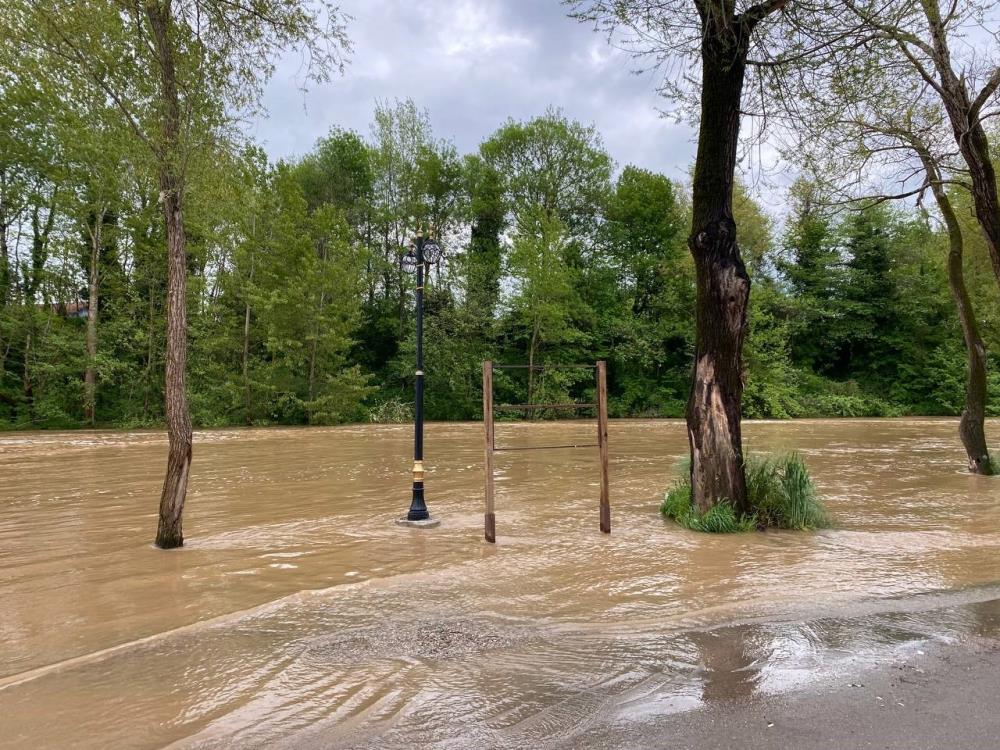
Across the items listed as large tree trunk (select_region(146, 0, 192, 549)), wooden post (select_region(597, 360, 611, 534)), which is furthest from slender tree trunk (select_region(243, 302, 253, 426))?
wooden post (select_region(597, 360, 611, 534))

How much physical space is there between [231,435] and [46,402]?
8.53 m

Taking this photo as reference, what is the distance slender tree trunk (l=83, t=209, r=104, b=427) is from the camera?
2597 centimetres

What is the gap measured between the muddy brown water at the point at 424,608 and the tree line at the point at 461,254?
4.95ft

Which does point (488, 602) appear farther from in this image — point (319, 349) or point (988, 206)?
point (319, 349)

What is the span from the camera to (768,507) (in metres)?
8.33

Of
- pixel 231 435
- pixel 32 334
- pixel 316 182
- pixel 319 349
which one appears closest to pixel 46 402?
pixel 32 334

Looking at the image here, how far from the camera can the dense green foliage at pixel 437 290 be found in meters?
26.5

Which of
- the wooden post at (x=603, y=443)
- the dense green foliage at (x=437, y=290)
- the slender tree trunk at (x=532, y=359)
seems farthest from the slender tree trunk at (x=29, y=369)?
the wooden post at (x=603, y=443)

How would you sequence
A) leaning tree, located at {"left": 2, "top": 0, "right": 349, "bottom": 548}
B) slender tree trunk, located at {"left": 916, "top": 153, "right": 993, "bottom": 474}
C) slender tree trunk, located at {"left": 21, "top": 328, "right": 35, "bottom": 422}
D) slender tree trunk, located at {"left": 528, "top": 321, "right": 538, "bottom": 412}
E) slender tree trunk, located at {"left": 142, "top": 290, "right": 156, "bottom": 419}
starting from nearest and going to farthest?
leaning tree, located at {"left": 2, "top": 0, "right": 349, "bottom": 548} → slender tree trunk, located at {"left": 916, "top": 153, "right": 993, "bottom": 474} → slender tree trunk, located at {"left": 21, "top": 328, "right": 35, "bottom": 422} → slender tree trunk, located at {"left": 142, "top": 290, "right": 156, "bottom": 419} → slender tree trunk, located at {"left": 528, "top": 321, "right": 538, "bottom": 412}

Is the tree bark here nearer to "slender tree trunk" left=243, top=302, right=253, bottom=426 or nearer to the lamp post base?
the lamp post base

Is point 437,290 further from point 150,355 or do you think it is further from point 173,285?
point 173,285

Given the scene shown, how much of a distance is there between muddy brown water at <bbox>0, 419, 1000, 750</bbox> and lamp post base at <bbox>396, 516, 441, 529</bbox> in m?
0.18

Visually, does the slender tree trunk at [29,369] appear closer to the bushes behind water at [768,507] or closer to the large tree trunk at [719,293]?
the bushes behind water at [768,507]

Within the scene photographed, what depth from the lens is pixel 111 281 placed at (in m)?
27.5
